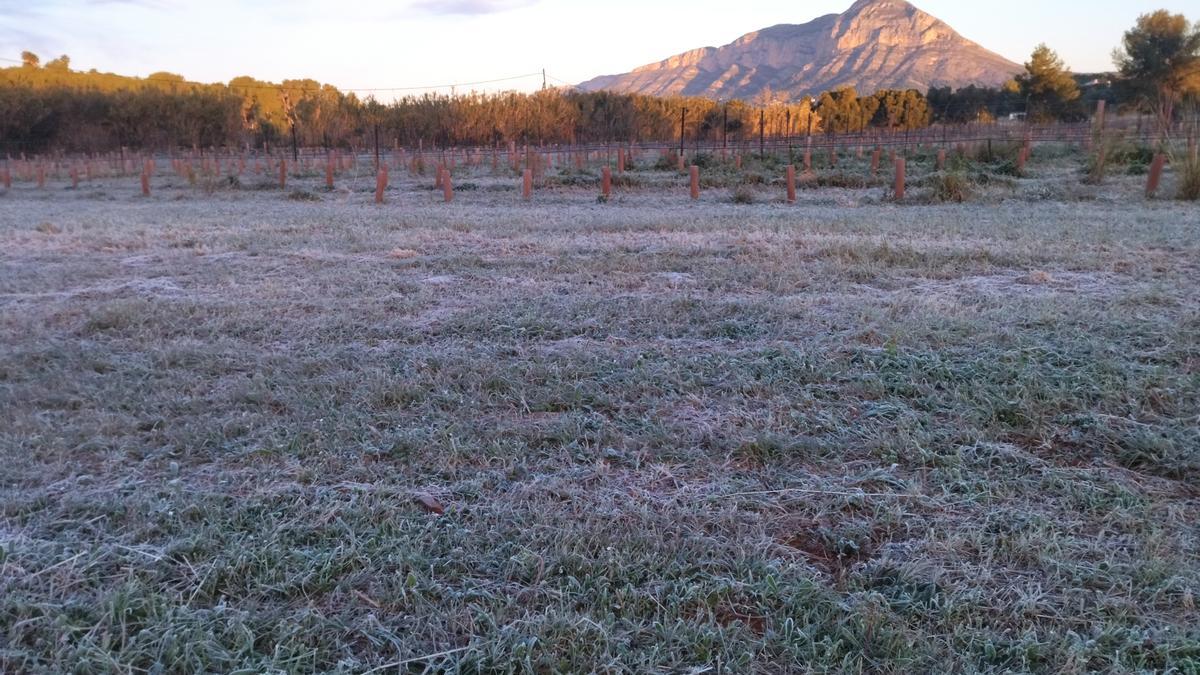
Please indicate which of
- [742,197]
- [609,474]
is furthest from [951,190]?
[609,474]

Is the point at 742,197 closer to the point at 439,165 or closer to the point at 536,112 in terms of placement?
the point at 439,165

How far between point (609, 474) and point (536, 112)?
4014cm

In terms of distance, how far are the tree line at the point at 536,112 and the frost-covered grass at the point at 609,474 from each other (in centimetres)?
3100

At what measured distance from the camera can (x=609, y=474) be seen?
9.11 feet

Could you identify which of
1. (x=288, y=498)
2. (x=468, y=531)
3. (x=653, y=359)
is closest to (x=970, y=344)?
(x=653, y=359)

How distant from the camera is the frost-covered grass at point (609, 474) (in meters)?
1.91

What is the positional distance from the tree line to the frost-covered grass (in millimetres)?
30996

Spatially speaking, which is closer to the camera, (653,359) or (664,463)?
(664,463)

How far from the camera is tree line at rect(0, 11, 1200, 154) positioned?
3622cm

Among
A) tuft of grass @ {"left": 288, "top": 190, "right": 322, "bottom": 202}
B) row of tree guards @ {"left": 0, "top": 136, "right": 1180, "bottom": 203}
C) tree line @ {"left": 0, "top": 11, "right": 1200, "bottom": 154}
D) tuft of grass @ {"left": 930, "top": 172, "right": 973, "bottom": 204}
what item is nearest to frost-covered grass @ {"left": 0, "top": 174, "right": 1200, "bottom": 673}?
tuft of grass @ {"left": 930, "top": 172, "right": 973, "bottom": 204}

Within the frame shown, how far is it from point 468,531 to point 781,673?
3.21 ft

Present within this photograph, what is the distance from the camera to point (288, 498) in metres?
2.56

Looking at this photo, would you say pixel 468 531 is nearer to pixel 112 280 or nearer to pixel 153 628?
pixel 153 628

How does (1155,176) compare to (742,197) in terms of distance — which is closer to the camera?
(1155,176)
